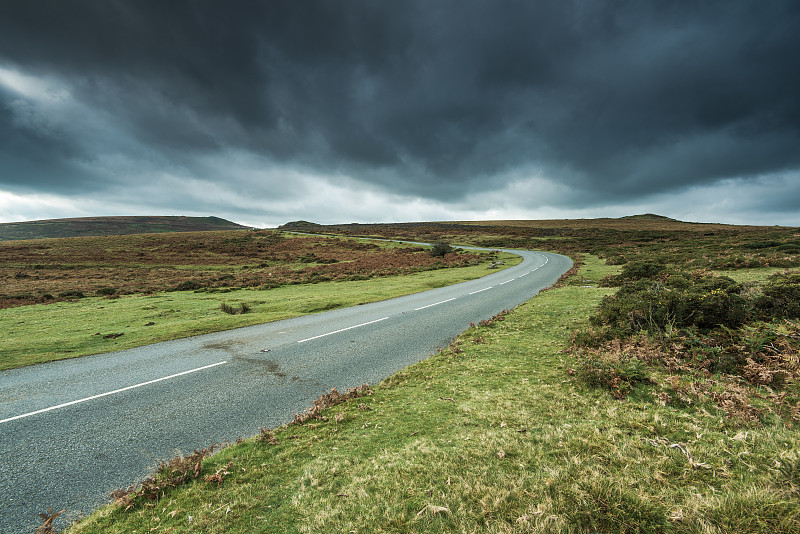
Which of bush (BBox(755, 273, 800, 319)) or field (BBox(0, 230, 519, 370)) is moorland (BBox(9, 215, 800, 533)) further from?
field (BBox(0, 230, 519, 370))

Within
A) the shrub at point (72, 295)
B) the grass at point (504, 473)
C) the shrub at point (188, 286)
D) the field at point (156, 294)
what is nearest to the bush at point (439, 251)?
the field at point (156, 294)

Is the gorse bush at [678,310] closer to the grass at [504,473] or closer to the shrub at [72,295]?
the grass at [504,473]

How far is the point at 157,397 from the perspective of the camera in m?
7.66

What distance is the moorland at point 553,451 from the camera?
3.02m

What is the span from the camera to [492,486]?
3506 mm

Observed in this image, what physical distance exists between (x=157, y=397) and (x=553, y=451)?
8.80 m

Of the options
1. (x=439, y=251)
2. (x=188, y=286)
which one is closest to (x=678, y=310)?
(x=188, y=286)

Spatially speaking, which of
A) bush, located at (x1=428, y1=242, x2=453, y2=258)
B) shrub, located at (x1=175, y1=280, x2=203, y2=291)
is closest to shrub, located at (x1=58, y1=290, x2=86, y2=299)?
shrub, located at (x1=175, y1=280, x2=203, y2=291)

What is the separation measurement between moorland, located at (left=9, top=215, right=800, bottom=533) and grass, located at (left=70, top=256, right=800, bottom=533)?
2cm

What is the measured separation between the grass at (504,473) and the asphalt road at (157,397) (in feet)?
4.34

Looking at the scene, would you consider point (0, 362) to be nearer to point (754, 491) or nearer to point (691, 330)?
point (754, 491)

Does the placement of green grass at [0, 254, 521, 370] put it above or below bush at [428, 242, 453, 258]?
below

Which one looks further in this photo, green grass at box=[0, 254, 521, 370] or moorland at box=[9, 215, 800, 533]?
green grass at box=[0, 254, 521, 370]

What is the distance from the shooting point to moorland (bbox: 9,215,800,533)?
302cm
